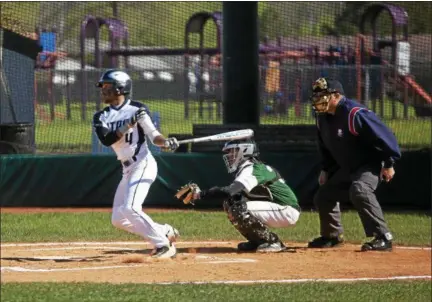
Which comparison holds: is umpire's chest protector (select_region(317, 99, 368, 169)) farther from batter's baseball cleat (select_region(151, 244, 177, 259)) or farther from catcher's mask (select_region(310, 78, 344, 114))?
batter's baseball cleat (select_region(151, 244, 177, 259))

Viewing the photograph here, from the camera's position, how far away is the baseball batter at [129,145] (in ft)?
29.4

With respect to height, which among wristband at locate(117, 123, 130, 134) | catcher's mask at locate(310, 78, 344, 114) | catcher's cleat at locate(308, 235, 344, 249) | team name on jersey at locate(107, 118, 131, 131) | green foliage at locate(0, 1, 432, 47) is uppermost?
green foliage at locate(0, 1, 432, 47)

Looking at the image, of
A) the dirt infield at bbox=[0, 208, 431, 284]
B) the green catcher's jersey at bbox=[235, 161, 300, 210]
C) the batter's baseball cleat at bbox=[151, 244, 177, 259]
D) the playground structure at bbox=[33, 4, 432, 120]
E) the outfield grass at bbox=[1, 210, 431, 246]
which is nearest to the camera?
the dirt infield at bbox=[0, 208, 431, 284]

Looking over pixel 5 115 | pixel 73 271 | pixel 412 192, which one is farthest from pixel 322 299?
pixel 5 115

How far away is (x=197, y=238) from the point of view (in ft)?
37.2

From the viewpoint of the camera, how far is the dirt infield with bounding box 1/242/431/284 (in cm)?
840

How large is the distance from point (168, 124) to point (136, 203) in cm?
932

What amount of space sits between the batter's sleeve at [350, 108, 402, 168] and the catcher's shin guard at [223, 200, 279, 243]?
4.13 ft

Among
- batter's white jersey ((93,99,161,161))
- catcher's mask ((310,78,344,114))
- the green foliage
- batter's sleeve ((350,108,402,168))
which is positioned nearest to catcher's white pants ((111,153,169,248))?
batter's white jersey ((93,99,161,161))

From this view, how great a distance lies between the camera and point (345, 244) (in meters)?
10.8

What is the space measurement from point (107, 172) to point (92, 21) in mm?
7616

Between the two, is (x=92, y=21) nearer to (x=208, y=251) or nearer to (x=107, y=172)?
(x=107, y=172)

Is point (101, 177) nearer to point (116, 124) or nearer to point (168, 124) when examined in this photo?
point (168, 124)

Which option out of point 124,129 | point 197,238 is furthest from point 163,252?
point 197,238
